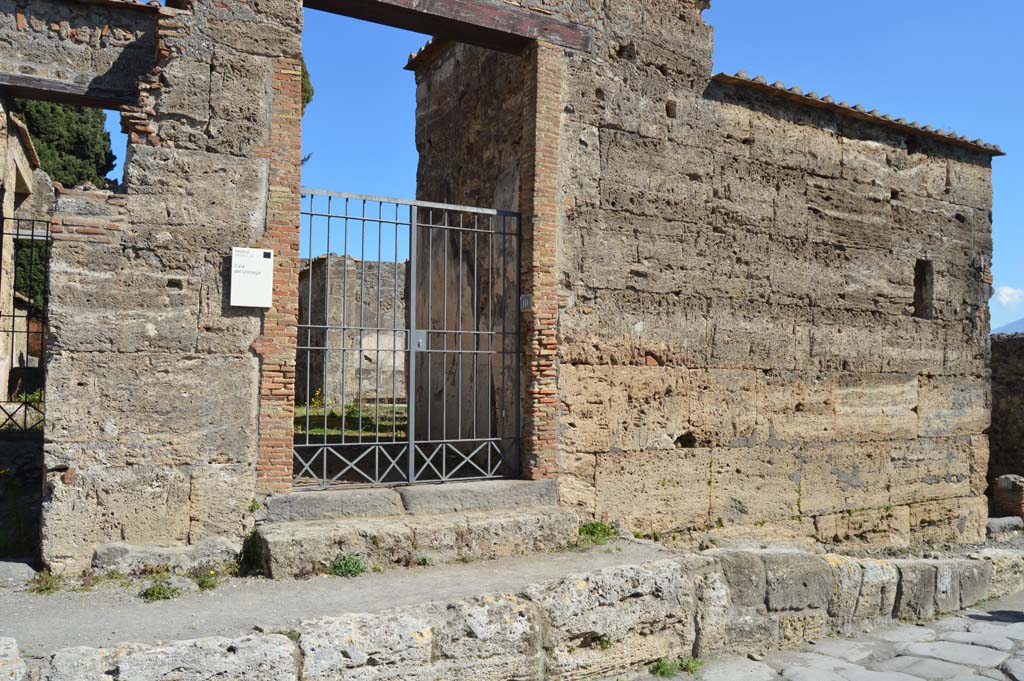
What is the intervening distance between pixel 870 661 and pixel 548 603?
2.44 metres

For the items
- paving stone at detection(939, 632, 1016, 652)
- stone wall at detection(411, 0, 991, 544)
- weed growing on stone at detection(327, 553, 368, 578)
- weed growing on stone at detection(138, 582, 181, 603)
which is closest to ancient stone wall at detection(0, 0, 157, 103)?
stone wall at detection(411, 0, 991, 544)

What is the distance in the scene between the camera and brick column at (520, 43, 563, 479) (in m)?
6.91

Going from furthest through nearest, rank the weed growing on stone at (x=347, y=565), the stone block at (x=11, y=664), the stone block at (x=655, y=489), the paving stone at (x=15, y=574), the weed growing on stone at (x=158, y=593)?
the stone block at (x=655, y=489) → the weed growing on stone at (x=347, y=565) → the paving stone at (x=15, y=574) → the weed growing on stone at (x=158, y=593) → the stone block at (x=11, y=664)

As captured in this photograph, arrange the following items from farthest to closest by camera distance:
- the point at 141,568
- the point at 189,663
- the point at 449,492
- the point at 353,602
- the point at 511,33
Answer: the point at 511,33
the point at 449,492
the point at 141,568
the point at 353,602
the point at 189,663

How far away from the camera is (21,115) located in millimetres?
20375

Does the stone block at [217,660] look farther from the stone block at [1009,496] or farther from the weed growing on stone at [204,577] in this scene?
the stone block at [1009,496]

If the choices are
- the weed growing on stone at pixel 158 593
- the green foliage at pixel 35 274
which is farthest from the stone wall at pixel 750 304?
the green foliage at pixel 35 274

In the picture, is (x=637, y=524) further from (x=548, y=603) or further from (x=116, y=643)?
(x=116, y=643)

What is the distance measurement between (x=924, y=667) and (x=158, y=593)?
4.95 metres

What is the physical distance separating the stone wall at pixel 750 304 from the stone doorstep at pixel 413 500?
0.45m

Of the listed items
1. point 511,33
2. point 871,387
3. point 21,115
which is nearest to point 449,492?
point 511,33

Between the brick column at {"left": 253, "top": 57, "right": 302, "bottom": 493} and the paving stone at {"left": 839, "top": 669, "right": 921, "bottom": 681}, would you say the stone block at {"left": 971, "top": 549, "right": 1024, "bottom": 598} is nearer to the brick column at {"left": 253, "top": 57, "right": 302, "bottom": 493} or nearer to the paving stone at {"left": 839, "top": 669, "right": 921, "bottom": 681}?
the paving stone at {"left": 839, "top": 669, "right": 921, "bottom": 681}

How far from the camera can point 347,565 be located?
5445 millimetres

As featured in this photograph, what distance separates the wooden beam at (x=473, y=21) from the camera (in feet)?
21.4
